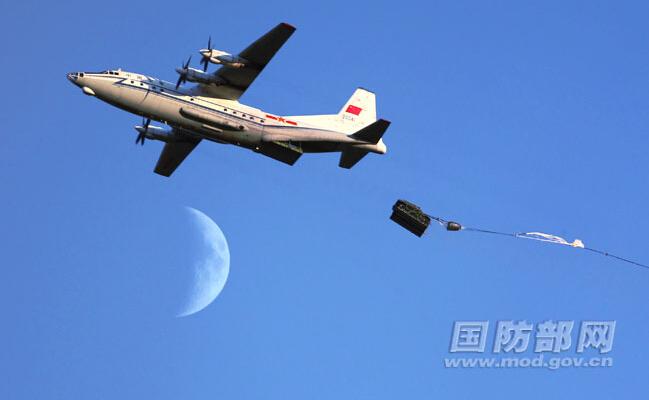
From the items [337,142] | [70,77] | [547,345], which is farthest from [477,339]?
[70,77]

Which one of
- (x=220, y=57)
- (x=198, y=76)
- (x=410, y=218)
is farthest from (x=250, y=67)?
(x=410, y=218)

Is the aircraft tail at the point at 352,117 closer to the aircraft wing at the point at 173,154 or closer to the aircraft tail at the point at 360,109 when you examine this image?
the aircraft tail at the point at 360,109

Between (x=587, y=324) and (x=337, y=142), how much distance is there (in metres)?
14.4

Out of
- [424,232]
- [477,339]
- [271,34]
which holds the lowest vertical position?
[477,339]

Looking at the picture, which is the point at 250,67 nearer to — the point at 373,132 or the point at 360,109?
the point at 373,132

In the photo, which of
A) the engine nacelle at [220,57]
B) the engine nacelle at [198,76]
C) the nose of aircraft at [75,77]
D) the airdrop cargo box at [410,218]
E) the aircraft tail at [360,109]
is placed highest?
the aircraft tail at [360,109]

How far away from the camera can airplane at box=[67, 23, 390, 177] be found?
43.3 metres

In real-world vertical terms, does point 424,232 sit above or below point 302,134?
below

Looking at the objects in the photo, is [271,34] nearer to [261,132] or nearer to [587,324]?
[261,132]

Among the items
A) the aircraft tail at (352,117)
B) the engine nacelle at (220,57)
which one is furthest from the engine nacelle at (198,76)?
the aircraft tail at (352,117)

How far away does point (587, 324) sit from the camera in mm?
43250

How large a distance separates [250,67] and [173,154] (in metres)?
8.39

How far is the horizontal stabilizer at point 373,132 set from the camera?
1719 inches

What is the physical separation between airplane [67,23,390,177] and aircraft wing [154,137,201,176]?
11.3 feet
